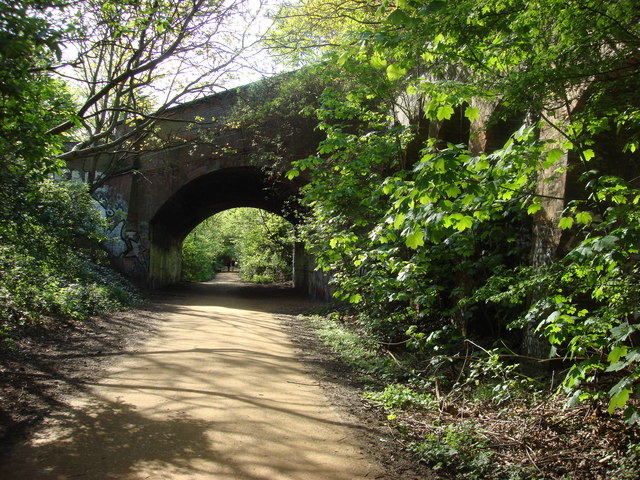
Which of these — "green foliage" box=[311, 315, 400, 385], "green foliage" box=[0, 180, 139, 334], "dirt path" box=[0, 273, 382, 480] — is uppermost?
"green foliage" box=[0, 180, 139, 334]

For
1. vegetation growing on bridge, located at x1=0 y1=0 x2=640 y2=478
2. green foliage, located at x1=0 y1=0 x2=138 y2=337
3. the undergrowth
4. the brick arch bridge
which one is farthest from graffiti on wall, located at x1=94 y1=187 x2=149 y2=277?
the undergrowth

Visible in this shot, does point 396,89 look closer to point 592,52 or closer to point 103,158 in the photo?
point 592,52

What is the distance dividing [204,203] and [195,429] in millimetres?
19194

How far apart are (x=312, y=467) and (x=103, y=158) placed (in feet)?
58.1

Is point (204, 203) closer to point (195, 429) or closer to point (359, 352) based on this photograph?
point (359, 352)

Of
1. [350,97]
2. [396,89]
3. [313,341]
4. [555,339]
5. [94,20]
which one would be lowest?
[313,341]

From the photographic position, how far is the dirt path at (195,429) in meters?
3.39

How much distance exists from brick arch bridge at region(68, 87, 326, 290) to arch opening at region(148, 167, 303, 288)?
46mm

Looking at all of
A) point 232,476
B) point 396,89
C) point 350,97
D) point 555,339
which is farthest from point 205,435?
point 396,89

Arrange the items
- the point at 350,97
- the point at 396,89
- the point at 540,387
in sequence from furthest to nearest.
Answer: the point at 396,89 < the point at 350,97 < the point at 540,387

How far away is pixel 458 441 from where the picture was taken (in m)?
3.84

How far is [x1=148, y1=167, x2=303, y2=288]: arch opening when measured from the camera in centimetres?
1777

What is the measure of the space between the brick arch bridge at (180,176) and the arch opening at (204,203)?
1.8 inches

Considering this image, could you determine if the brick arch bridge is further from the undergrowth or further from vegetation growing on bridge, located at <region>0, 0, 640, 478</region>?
the undergrowth
